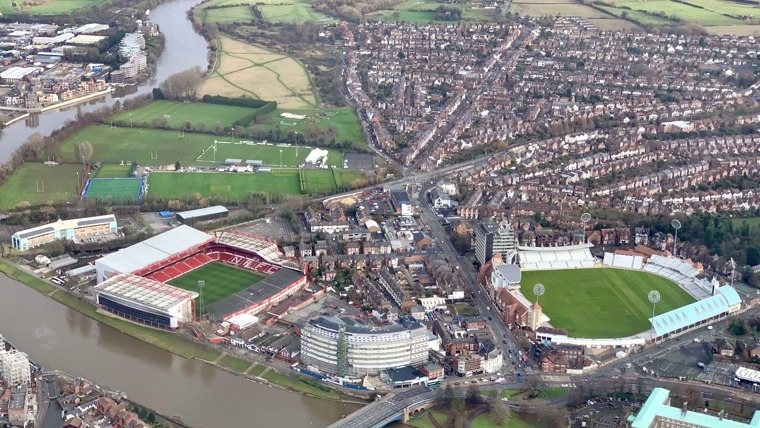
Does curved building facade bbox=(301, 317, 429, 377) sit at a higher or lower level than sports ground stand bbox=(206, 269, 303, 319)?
higher

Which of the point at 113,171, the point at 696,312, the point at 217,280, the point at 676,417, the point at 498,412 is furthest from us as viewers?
the point at 113,171

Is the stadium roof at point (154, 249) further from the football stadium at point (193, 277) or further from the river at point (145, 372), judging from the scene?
the river at point (145, 372)

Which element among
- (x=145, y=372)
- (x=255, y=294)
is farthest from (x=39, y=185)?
(x=145, y=372)

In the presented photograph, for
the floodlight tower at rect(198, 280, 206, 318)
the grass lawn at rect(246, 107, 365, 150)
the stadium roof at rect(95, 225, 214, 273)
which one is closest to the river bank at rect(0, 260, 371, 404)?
the floodlight tower at rect(198, 280, 206, 318)

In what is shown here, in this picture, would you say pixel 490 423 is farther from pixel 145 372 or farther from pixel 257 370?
pixel 145 372

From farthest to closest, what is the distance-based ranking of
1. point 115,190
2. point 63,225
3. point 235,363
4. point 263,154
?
point 263,154 < point 115,190 < point 63,225 < point 235,363

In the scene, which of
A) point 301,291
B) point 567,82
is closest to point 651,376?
point 301,291

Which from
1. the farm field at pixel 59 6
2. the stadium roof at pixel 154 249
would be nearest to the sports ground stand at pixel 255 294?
the stadium roof at pixel 154 249

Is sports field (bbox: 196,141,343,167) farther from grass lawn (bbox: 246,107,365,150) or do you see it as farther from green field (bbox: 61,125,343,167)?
grass lawn (bbox: 246,107,365,150)
